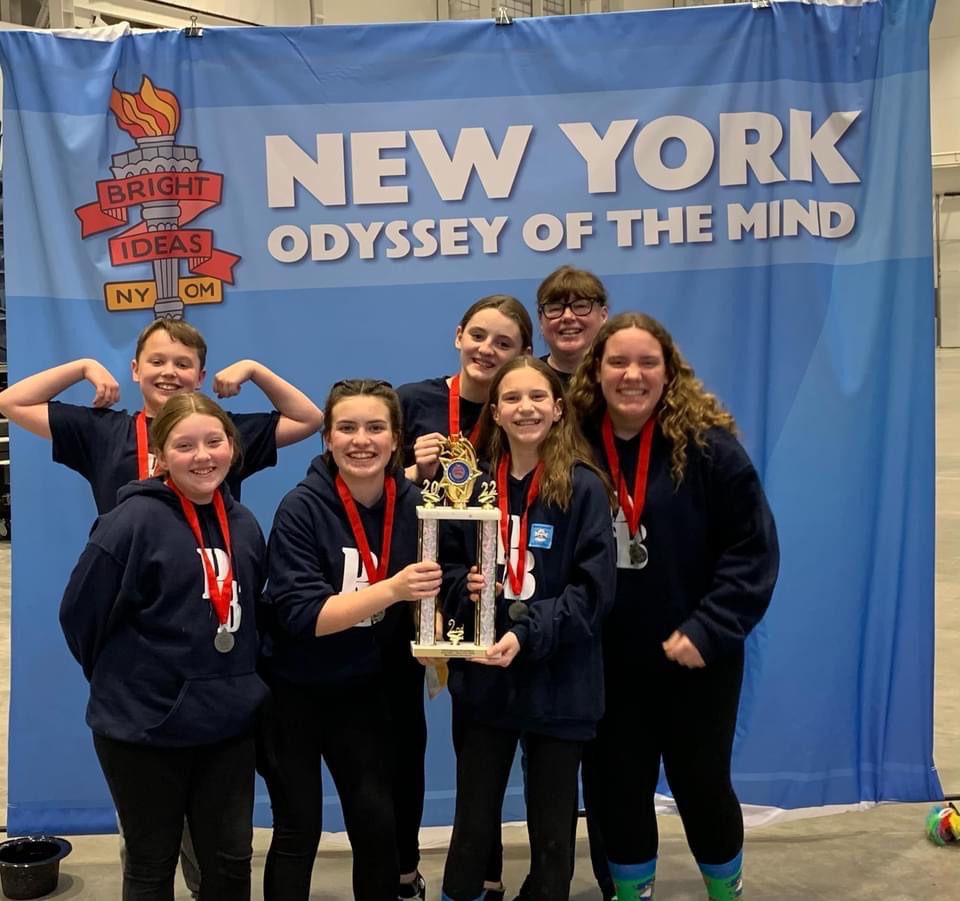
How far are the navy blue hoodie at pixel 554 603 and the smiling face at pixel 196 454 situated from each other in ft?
1.63

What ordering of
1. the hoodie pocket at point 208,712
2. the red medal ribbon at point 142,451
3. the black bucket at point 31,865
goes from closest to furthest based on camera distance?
the hoodie pocket at point 208,712
the red medal ribbon at point 142,451
the black bucket at point 31,865

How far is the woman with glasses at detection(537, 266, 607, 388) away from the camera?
8.32 ft

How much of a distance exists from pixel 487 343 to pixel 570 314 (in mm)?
233

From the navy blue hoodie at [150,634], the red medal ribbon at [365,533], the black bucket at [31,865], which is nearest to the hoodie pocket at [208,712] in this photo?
the navy blue hoodie at [150,634]

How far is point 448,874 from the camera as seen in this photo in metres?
2.24

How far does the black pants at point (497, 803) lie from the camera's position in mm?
2207

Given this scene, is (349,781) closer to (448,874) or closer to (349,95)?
(448,874)

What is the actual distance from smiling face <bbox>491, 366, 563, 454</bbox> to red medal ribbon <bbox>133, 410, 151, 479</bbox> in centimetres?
79

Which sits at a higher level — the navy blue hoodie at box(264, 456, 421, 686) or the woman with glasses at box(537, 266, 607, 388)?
the woman with glasses at box(537, 266, 607, 388)

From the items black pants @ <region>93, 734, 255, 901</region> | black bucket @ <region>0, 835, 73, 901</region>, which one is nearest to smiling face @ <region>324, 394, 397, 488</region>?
black pants @ <region>93, 734, 255, 901</region>

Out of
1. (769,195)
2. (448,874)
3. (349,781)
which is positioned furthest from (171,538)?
(769,195)

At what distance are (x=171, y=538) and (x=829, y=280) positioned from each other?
2.00 meters

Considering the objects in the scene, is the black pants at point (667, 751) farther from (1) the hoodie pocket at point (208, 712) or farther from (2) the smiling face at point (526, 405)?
(1) the hoodie pocket at point (208, 712)

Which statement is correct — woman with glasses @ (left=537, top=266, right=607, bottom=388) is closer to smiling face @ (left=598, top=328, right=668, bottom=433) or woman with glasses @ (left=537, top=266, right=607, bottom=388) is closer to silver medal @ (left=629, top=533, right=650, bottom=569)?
smiling face @ (left=598, top=328, right=668, bottom=433)
